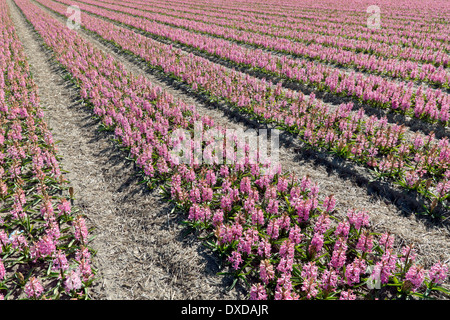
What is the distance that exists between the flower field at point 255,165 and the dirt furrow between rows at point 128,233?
0.89 feet

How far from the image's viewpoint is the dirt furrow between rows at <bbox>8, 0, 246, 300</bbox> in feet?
17.9

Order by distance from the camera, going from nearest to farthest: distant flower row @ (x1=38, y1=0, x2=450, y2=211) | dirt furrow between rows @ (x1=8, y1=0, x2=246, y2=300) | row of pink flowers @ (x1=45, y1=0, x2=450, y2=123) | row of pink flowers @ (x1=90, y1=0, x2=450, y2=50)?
dirt furrow between rows @ (x1=8, y1=0, x2=246, y2=300) < distant flower row @ (x1=38, y1=0, x2=450, y2=211) < row of pink flowers @ (x1=45, y1=0, x2=450, y2=123) < row of pink flowers @ (x1=90, y1=0, x2=450, y2=50)

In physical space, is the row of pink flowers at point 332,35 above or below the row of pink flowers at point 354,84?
above

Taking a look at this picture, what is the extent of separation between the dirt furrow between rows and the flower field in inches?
10.7

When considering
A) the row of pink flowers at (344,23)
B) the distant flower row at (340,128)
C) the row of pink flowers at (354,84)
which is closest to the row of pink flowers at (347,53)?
the row of pink flowers at (354,84)

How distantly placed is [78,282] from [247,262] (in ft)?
11.0

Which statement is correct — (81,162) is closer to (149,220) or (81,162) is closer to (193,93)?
(149,220)

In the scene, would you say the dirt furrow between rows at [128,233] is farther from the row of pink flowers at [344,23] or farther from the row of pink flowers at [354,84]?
the row of pink flowers at [344,23]

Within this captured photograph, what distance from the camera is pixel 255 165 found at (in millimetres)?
8094

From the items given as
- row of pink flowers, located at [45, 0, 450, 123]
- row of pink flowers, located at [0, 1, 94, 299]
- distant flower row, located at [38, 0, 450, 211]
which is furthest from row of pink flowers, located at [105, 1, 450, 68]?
row of pink flowers, located at [0, 1, 94, 299]

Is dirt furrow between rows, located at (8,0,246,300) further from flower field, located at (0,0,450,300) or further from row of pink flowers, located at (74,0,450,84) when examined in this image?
row of pink flowers, located at (74,0,450,84)

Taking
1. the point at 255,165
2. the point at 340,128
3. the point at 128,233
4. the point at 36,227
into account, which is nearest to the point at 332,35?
the point at 340,128

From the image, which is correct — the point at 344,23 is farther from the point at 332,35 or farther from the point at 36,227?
the point at 36,227

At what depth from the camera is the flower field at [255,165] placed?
5.30 metres
